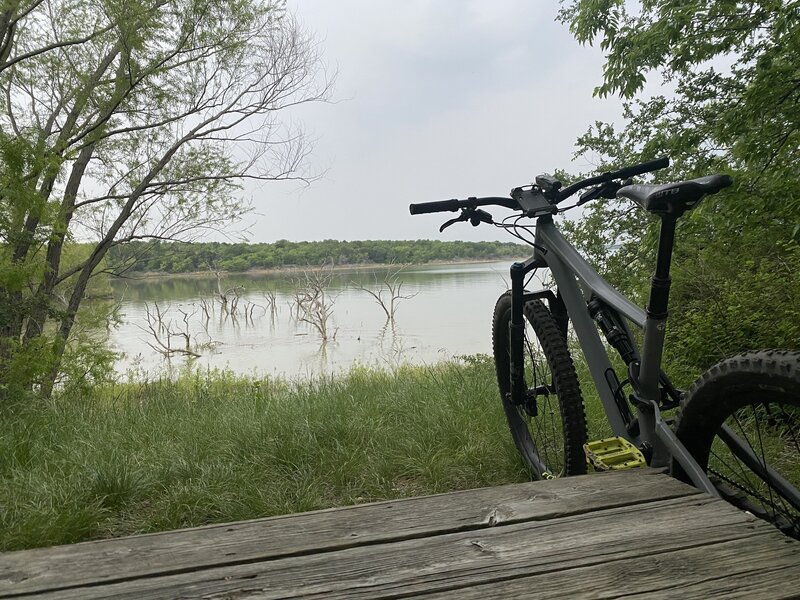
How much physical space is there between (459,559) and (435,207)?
127 cm

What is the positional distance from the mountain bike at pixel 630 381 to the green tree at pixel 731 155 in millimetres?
1225

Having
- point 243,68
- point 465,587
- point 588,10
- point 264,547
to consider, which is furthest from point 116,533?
point 243,68

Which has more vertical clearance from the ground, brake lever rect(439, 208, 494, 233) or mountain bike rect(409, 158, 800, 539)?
brake lever rect(439, 208, 494, 233)

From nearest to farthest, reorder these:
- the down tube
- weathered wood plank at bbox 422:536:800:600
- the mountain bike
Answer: weathered wood plank at bbox 422:536:800:600
the mountain bike
the down tube

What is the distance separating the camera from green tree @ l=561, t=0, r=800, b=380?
285cm

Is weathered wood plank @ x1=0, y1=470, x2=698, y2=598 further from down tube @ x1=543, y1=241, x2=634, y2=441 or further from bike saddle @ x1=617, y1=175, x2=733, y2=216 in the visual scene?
bike saddle @ x1=617, y1=175, x2=733, y2=216

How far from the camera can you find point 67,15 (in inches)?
313

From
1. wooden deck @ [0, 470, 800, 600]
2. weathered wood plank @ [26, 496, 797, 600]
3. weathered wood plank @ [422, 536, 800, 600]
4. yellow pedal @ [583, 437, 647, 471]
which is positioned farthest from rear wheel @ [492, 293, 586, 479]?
weathered wood plank @ [422, 536, 800, 600]

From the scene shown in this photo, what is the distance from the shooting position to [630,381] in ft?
4.53

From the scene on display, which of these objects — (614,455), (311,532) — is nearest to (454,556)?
(311,532)

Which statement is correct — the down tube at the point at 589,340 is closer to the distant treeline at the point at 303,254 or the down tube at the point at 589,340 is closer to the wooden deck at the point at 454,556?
the wooden deck at the point at 454,556

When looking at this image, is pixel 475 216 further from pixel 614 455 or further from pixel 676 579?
pixel 676 579

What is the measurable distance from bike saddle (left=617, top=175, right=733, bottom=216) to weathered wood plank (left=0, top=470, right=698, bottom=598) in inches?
23.8

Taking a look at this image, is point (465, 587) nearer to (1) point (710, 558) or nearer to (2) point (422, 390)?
(1) point (710, 558)
